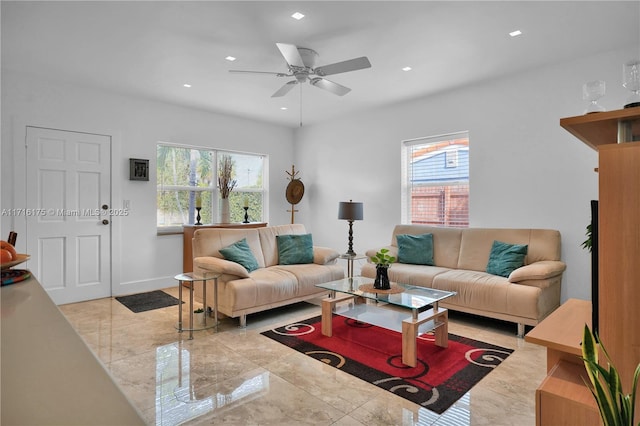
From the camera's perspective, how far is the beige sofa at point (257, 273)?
11.6 ft

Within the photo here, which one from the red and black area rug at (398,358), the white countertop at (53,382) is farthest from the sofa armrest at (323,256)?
the white countertop at (53,382)

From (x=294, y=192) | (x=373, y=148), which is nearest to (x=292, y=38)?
(x=373, y=148)

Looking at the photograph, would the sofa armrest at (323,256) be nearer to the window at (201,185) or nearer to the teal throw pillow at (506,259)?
the teal throw pillow at (506,259)

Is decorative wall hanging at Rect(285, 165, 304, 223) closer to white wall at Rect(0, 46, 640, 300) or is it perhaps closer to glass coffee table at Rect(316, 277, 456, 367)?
white wall at Rect(0, 46, 640, 300)

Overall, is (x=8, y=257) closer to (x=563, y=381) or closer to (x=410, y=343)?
(x=563, y=381)

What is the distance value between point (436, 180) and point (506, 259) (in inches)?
61.9

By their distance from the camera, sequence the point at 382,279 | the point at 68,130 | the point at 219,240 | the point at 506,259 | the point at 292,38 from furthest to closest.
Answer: the point at 68,130
the point at 219,240
the point at 506,259
the point at 382,279
the point at 292,38

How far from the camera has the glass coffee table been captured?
2.72m

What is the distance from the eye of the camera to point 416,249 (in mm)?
4520

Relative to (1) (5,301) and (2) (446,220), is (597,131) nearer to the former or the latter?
(1) (5,301)

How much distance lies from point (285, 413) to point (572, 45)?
3936 millimetres

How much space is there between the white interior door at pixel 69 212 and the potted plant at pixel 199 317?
5.16ft

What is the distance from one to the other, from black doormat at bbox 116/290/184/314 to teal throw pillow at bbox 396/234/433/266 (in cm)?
289

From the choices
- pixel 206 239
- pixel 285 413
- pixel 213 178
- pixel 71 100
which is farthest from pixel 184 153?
pixel 285 413
